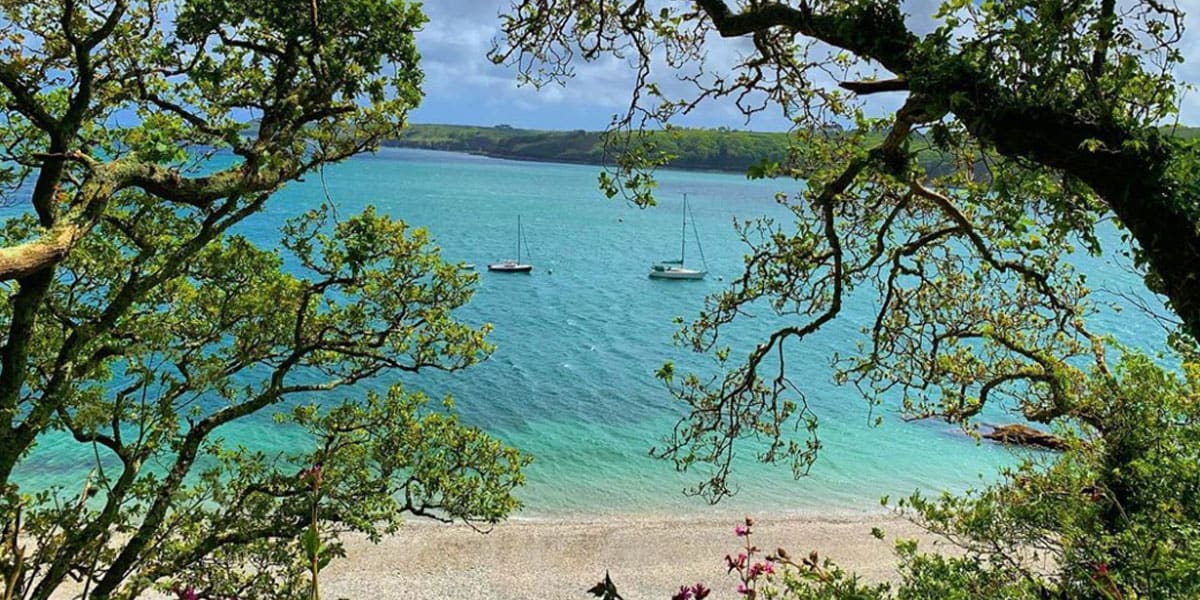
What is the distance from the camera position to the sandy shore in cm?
1338

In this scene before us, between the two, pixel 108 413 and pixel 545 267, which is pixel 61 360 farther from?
pixel 545 267

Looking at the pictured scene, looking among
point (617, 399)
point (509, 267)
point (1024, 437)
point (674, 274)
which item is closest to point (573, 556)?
point (1024, 437)

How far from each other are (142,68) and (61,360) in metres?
2.42

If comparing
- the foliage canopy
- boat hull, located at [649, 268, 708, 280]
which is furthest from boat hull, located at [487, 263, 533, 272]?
the foliage canopy

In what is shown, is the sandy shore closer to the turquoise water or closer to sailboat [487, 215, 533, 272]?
the turquoise water

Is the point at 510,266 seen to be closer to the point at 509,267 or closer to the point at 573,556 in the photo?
the point at 509,267

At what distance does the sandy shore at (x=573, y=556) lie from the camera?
13.4 metres

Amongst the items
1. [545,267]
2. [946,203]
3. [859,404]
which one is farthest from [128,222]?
[545,267]

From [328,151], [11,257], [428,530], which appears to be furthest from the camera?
[428,530]

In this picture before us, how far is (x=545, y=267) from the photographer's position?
4334 centimetres

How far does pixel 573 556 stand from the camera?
14.7 meters

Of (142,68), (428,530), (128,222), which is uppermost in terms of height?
(142,68)

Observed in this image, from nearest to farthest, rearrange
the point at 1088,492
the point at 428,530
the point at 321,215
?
1. the point at 1088,492
2. the point at 321,215
3. the point at 428,530

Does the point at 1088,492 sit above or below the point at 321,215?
below
